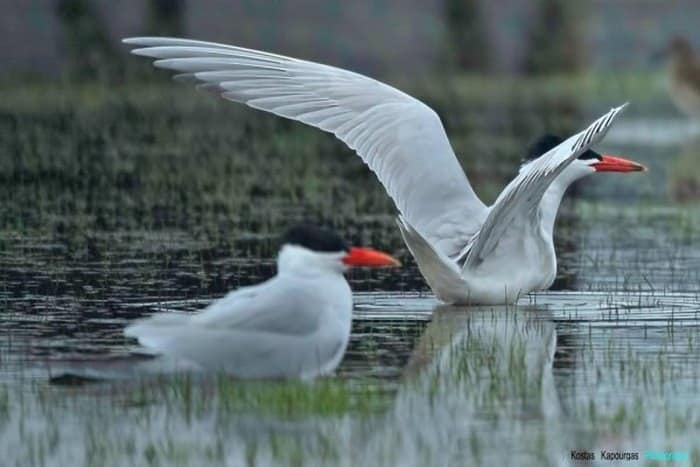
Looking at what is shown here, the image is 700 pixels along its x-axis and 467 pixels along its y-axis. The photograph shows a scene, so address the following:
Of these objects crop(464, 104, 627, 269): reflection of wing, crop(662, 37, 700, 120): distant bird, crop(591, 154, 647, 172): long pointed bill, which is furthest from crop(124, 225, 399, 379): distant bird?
crop(662, 37, 700, 120): distant bird

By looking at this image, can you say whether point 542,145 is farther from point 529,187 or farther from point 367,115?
point 367,115

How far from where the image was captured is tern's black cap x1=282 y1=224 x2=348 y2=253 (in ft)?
24.4

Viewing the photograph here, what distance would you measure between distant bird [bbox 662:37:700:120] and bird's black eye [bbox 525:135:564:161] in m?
15.1

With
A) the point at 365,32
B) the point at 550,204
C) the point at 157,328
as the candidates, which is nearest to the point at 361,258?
the point at 157,328

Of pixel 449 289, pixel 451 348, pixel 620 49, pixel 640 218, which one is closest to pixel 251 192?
pixel 640 218

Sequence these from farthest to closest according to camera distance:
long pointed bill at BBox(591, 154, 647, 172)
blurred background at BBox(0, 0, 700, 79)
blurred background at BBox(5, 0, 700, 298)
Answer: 1. blurred background at BBox(0, 0, 700, 79)
2. blurred background at BBox(5, 0, 700, 298)
3. long pointed bill at BBox(591, 154, 647, 172)

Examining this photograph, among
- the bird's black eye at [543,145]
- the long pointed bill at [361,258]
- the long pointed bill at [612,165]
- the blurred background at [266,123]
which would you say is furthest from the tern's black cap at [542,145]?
the long pointed bill at [361,258]

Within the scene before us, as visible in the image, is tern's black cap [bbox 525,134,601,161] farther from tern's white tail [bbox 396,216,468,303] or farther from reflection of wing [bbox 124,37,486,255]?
tern's white tail [bbox 396,216,468,303]

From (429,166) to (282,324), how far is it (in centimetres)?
313

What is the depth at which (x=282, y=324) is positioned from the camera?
284 inches

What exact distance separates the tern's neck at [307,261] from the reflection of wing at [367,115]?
2.57 m

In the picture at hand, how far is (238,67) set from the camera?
10.9 m

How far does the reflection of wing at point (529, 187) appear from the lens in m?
8.80

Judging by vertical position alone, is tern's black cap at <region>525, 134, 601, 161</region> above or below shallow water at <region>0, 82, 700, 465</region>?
above
